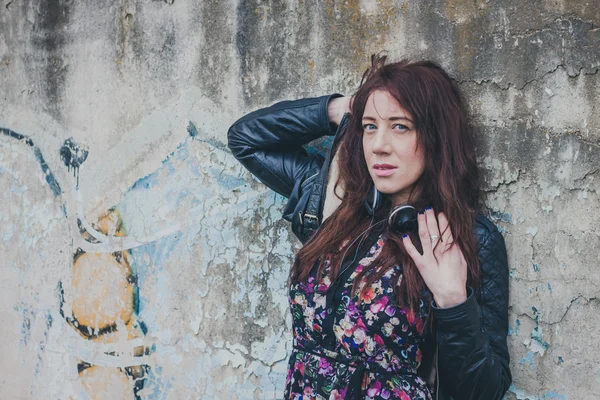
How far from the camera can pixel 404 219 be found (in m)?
2.31

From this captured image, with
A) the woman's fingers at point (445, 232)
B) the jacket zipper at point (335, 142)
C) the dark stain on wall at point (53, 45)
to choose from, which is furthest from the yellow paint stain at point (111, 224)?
the woman's fingers at point (445, 232)

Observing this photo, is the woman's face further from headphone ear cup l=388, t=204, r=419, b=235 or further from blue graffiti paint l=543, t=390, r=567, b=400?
blue graffiti paint l=543, t=390, r=567, b=400

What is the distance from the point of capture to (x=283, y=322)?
3.08 metres

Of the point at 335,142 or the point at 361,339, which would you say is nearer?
the point at 361,339

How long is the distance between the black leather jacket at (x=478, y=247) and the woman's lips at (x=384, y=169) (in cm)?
30

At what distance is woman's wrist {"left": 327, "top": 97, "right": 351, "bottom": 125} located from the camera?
2.65 metres

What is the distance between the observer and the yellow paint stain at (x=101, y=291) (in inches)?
134

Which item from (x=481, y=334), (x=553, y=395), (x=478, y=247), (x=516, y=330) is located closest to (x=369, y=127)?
(x=478, y=247)

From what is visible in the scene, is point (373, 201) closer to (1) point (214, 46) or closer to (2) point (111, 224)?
(1) point (214, 46)

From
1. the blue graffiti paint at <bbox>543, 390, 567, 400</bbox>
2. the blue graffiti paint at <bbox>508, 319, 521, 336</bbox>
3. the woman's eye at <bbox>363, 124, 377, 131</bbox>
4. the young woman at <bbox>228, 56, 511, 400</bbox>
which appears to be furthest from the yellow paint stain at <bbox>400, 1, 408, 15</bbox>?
the blue graffiti paint at <bbox>543, 390, 567, 400</bbox>

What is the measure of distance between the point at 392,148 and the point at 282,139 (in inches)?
21.8

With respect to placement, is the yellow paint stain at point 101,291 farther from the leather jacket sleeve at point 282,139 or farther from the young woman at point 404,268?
the young woman at point 404,268

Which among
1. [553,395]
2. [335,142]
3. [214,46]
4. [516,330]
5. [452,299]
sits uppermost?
[214,46]

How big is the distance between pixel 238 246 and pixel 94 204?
0.87 m
